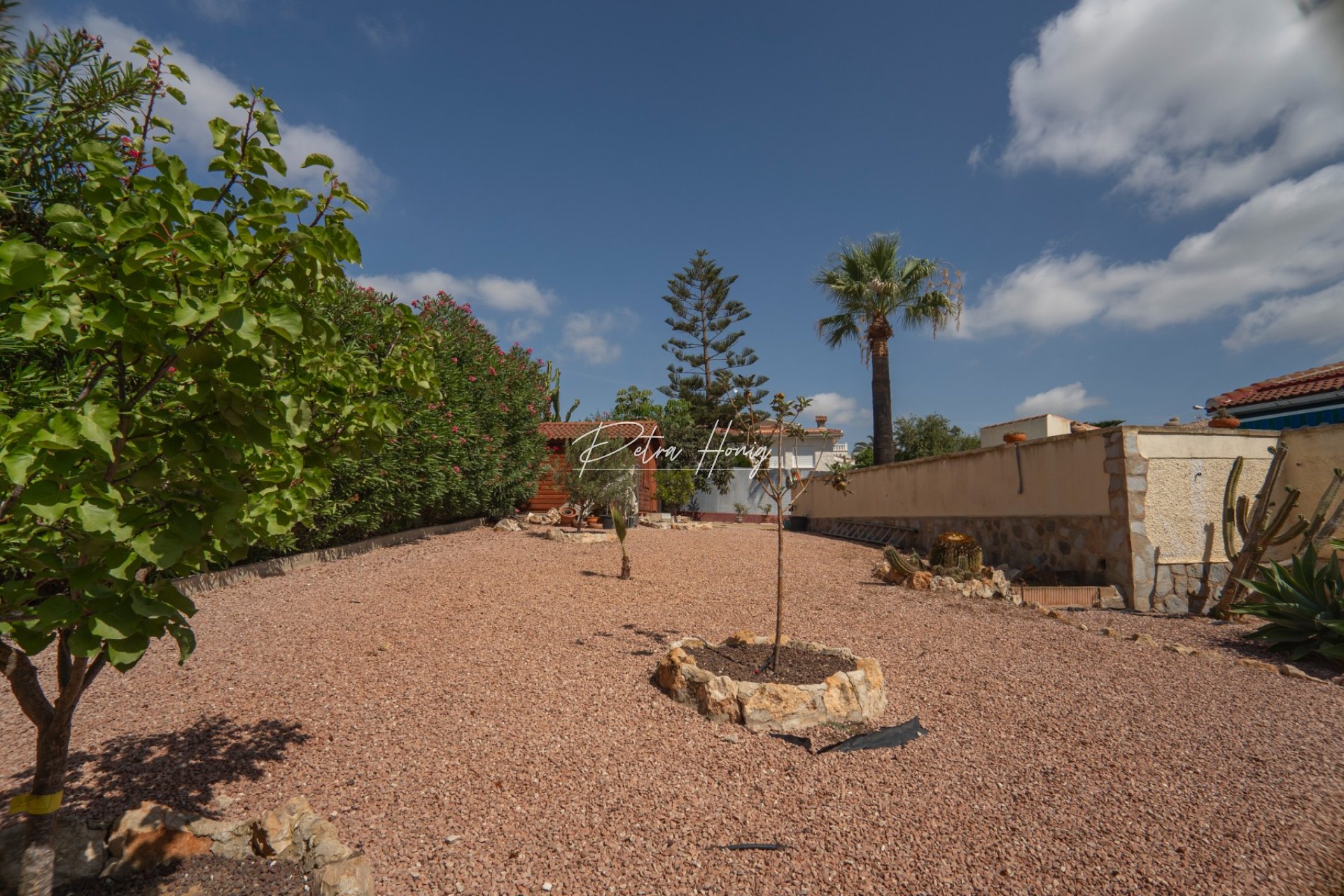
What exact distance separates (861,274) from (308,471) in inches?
686

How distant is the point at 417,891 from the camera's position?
8.02 feet

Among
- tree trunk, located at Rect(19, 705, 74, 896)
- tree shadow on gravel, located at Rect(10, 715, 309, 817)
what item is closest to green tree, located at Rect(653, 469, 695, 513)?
tree shadow on gravel, located at Rect(10, 715, 309, 817)

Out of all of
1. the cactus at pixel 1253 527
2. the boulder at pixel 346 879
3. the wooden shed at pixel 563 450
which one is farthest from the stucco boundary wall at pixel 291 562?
the cactus at pixel 1253 527

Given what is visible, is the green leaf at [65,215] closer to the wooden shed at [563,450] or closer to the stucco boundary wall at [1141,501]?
the stucco boundary wall at [1141,501]

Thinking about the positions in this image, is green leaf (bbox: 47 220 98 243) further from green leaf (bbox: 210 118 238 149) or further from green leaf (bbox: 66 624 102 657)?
green leaf (bbox: 66 624 102 657)

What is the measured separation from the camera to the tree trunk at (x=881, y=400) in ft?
56.3

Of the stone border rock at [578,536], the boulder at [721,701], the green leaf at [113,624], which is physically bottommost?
the boulder at [721,701]

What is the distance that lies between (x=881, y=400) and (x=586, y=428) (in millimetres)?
8062

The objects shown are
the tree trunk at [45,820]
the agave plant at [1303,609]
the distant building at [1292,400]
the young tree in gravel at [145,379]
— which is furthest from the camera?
the distant building at [1292,400]

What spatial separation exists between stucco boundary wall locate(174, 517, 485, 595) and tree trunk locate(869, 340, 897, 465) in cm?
1126

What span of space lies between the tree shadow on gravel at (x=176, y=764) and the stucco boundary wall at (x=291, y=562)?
3.25 metres

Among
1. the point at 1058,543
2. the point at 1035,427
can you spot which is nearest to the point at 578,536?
the point at 1058,543

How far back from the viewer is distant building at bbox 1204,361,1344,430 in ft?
38.9

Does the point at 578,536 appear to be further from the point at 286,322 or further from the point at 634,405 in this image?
the point at 634,405
